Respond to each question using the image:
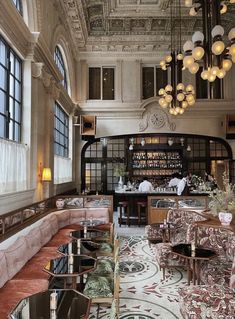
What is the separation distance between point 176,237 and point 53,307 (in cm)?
446

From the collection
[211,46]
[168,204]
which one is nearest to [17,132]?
[211,46]

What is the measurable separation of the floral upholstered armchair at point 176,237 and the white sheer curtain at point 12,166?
303 centimetres

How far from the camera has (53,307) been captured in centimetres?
245

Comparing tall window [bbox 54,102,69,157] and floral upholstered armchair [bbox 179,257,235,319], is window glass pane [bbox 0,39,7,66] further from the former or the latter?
floral upholstered armchair [bbox 179,257,235,319]

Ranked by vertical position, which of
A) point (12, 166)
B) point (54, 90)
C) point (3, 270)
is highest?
point (54, 90)

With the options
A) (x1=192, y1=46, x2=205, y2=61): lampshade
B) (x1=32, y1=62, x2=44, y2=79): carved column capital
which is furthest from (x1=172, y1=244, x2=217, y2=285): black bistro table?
(x1=32, y1=62, x2=44, y2=79): carved column capital

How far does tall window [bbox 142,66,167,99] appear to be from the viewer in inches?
545

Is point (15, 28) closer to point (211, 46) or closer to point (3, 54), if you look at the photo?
point (3, 54)

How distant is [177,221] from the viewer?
6887 mm

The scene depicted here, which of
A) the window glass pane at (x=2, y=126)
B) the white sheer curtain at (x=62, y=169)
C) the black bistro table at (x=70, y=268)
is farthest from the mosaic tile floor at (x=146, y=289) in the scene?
the white sheer curtain at (x=62, y=169)

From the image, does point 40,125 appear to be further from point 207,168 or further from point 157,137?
point 207,168

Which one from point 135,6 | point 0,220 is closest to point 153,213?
point 0,220

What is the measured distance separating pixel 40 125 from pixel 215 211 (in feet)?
15.2

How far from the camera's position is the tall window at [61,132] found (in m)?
10.3
